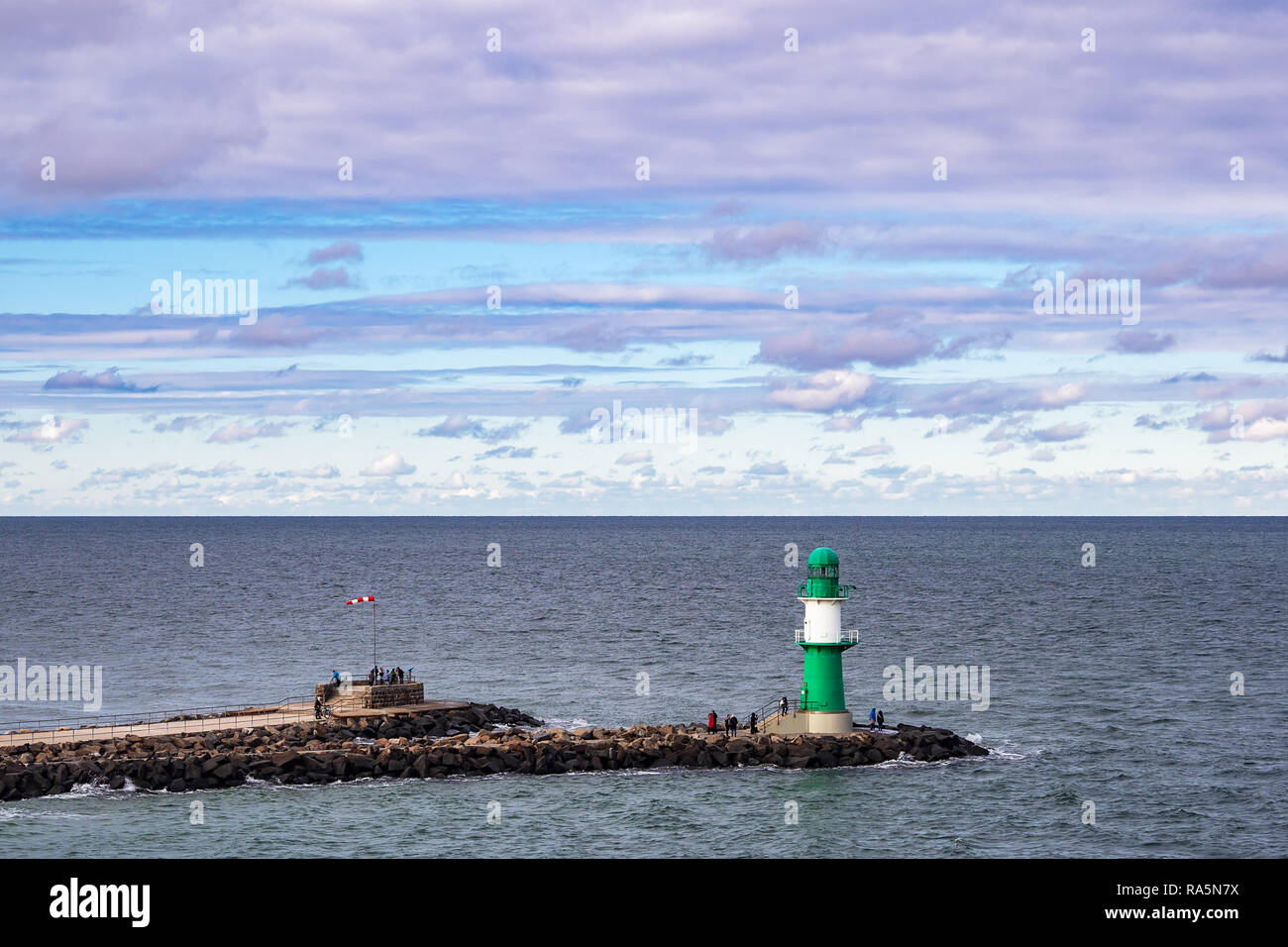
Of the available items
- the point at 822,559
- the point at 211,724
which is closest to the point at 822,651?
the point at 822,559

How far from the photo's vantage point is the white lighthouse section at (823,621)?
50094 mm

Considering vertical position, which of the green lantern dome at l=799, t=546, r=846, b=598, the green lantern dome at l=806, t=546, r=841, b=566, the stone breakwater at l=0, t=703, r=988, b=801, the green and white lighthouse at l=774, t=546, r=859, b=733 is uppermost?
the green lantern dome at l=806, t=546, r=841, b=566

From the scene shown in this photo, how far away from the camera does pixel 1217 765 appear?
52.8 meters

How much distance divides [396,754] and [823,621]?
50.9 ft

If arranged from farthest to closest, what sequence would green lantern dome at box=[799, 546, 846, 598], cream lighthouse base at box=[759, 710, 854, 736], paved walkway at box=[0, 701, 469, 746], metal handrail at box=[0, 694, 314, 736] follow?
metal handrail at box=[0, 694, 314, 736], paved walkway at box=[0, 701, 469, 746], cream lighthouse base at box=[759, 710, 854, 736], green lantern dome at box=[799, 546, 846, 598]

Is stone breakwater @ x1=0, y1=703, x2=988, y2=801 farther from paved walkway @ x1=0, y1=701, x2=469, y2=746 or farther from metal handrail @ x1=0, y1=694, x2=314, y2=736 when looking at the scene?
metal handrail @ x1=0, y1=694, x2=314, y2=736

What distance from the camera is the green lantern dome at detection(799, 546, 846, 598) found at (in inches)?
1966

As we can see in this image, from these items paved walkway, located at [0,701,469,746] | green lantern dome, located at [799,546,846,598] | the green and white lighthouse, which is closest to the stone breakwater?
the green and white lighthouse

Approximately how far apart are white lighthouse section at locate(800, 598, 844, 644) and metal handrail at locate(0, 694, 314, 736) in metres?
21.9

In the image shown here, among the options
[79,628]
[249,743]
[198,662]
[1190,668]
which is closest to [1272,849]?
[249,743]

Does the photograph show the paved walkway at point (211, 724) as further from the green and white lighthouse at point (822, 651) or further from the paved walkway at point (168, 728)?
the green and white lighthouse at point (822, 651)

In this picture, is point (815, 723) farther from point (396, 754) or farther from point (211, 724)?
point (211, 724)

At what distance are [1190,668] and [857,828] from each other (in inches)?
1783
